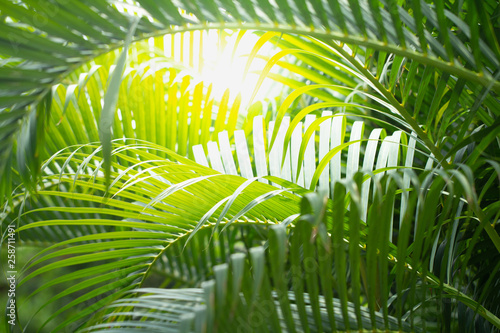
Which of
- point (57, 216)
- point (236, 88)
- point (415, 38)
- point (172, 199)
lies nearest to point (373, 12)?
point (415, 38)

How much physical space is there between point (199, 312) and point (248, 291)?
12 cm

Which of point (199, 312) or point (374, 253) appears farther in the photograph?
point (374, 253)

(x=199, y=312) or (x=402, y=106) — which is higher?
(x=402, y=106)

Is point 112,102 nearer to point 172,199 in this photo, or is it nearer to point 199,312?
point 199,312

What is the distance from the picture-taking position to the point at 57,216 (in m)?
1.07

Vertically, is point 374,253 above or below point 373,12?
below

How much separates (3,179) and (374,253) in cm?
44

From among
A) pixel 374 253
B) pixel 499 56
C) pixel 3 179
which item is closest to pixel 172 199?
pixel 3 179

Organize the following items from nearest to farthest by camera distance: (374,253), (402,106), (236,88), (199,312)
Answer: (199,312) < (374,253) < (402,106) < (236,88)

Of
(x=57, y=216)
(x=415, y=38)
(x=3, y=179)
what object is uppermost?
(x=415, y=38)

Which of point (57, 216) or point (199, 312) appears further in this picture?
point (57, 216)

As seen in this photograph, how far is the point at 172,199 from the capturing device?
0.70 m

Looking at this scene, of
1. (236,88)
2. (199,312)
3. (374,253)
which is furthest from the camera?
A: (236,88)

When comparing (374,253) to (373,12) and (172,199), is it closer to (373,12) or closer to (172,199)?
(373,12)
